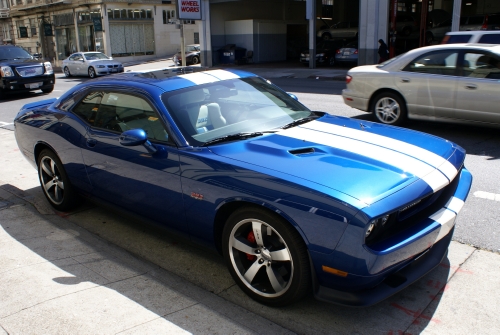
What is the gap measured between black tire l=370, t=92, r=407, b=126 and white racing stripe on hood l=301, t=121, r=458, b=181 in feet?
16.0

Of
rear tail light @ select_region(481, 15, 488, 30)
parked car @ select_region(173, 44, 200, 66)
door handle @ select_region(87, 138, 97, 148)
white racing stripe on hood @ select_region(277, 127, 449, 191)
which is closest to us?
white racing stripe on hood @ select_region(277, 127, 449, 191)

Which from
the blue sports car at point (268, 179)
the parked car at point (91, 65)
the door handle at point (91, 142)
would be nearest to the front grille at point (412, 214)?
the blue sports car at point (268, 179)

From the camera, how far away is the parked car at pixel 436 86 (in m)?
7.65

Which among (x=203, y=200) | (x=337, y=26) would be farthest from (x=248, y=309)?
(x=337, y=26)

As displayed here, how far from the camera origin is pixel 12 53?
1762 centimetres

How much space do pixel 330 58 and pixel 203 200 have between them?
23719 mm

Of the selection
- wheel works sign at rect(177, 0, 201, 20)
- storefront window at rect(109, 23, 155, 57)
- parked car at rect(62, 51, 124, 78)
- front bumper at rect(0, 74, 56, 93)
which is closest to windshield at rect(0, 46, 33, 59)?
front bumper at rect(0, 74, 56, 93)

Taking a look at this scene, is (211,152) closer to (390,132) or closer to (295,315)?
(295,315)

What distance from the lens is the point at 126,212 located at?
175 inches

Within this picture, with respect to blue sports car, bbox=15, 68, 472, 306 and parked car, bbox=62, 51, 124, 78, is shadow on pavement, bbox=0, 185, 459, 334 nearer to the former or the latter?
blue sports car, bbox=15, 68, 472, 306

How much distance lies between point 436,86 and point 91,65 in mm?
21724

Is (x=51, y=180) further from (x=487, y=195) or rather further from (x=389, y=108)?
(x=389, y=108)

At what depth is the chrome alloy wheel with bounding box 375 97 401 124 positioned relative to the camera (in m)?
8.73

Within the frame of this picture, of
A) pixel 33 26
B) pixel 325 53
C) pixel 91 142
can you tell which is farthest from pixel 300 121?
pixel 33 26
